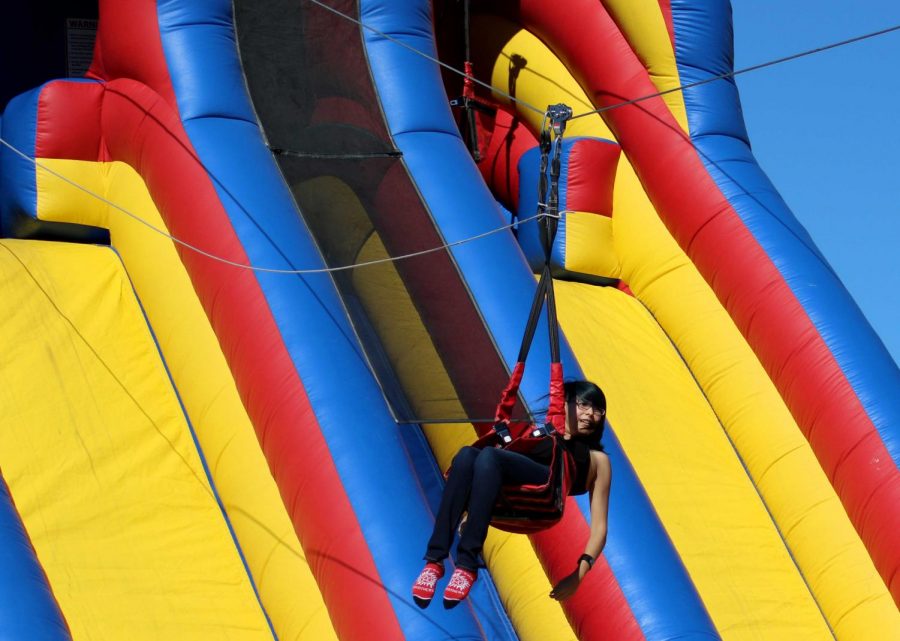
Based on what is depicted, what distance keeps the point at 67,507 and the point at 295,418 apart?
73cm

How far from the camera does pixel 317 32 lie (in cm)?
554

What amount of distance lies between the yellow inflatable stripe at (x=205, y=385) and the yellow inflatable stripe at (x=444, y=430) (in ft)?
1.85

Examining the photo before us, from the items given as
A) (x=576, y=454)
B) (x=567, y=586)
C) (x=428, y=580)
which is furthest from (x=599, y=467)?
(x=428, y=580)

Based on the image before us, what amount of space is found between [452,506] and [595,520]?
1.39 feet

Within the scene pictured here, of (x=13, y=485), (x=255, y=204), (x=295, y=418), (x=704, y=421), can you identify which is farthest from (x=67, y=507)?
(x=704, y=421)

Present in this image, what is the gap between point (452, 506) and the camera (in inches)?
139

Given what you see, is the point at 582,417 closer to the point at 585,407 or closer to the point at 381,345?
the point at 585,407

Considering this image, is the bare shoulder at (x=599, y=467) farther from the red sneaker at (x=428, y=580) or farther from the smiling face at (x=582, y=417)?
the red sneaker at (x=428, y=580)

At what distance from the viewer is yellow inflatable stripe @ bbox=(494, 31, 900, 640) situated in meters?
4.93

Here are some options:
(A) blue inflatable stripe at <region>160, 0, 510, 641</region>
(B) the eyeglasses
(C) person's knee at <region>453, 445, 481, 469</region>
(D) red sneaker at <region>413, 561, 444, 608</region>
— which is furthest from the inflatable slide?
(B) the eyeglasses

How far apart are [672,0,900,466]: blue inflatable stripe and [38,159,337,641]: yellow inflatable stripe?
213 cm

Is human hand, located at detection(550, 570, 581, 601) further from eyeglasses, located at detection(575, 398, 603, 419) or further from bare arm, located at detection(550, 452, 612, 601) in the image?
eyeglasses, located at detection(575, 398, 603, 419)

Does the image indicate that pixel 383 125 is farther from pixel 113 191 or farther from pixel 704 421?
pixel 704 421

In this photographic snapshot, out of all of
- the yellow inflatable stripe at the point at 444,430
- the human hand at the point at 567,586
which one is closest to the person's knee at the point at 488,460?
the human hand at the point at 567,586
